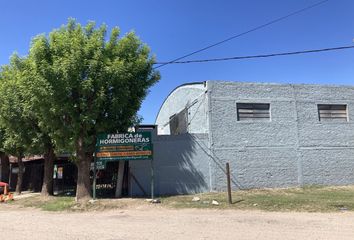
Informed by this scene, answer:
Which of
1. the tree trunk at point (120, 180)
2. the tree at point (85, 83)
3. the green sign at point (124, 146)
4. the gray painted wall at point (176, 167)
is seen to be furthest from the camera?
the gray painted wall at point (176, 167)

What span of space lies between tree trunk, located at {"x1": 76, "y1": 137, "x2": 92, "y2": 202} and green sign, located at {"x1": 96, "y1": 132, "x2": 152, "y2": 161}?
0.87 m

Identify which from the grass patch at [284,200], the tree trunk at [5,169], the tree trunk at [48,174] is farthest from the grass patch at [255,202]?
the tree trunk at [5,169]

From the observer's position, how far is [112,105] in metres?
17.8

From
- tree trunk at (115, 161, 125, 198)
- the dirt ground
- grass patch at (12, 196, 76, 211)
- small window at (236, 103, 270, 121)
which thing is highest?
small window at (236, 103, 270, 121)

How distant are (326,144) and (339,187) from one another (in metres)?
2.39

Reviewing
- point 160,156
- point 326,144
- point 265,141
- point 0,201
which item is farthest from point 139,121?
point 326,144

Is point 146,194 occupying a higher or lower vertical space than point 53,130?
lower

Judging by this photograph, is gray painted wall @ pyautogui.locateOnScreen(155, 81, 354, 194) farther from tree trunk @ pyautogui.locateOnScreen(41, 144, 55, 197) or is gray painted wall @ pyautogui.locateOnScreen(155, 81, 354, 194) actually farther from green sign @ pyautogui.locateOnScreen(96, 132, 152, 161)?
tree trunk @ pyautogui.locateOnScreen(41, 144, 55, 197)

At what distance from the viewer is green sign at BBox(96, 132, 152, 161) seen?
18.2m

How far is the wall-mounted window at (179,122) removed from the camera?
24502mm

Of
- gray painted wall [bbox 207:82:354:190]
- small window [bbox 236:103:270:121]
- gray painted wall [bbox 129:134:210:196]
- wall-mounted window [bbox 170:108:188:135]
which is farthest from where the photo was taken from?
wall-mounted window [bbox 170:108:188:135]

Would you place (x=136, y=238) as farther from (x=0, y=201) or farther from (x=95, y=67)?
(x=0, y=201)

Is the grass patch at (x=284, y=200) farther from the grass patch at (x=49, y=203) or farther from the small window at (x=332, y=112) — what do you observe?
the grass patch at (x=49, y=203)

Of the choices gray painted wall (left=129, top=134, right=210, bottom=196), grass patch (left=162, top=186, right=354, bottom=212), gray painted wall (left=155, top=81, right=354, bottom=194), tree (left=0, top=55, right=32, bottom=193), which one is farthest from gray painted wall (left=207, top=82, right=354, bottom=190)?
tree (left=0, top=55, right=32, bottom=193)
